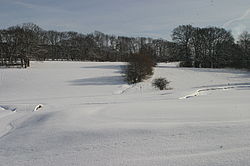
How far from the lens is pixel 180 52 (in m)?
76.6

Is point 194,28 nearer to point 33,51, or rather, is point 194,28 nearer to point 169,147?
point 33,51

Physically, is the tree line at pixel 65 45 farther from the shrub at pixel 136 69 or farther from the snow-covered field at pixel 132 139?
the snow-covered field at pixel 132 139

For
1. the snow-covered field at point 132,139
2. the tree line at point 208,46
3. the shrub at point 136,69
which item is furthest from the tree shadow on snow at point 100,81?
the tree line at point 208,46

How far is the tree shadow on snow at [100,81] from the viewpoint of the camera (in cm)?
3834

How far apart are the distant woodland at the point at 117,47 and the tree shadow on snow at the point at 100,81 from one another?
466 centimetres

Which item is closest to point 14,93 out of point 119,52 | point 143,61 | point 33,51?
point 143,61

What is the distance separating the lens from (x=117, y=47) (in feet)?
375

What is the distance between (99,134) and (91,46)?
97.7m

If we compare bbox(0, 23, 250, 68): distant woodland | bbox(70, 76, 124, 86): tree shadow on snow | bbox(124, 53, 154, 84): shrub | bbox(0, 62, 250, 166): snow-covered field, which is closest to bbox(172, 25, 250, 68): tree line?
bbox(0, 23, 250, 68): distant woodland

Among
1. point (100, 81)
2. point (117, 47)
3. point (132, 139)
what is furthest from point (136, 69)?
point (117, 47)

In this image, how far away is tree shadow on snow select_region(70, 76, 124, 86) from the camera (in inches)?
1510

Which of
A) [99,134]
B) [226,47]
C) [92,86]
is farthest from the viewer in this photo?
[226,47]

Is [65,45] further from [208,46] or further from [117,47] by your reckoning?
[208,46]

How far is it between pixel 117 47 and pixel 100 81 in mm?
76101
